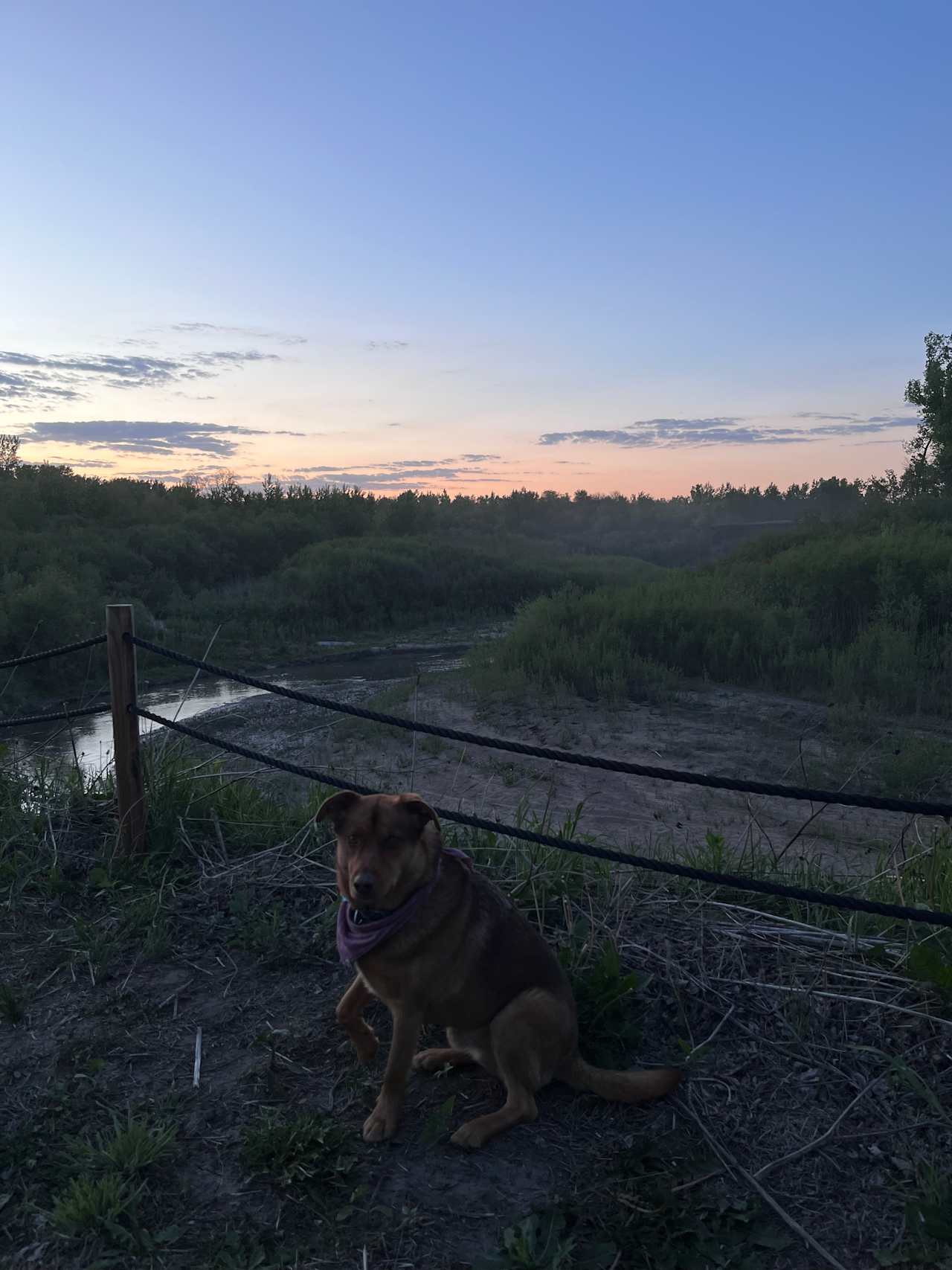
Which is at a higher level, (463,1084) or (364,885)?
(364,885)

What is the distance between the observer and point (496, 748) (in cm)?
472

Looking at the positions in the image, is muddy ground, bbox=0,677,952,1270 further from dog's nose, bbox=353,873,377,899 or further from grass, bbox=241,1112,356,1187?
dog's nose, bbox=353,873,377,899

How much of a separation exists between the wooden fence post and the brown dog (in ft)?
7.05

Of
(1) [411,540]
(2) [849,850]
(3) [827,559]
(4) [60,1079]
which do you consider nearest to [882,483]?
(3) [827,559]

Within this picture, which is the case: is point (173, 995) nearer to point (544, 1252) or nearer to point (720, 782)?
point (544, 1252)

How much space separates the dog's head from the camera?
2822mm

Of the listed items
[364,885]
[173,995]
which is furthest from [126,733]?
[364,885]

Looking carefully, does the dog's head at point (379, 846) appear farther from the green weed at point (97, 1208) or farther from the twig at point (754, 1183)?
the twig at point (754, 1183)

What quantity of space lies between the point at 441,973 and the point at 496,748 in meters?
1.83

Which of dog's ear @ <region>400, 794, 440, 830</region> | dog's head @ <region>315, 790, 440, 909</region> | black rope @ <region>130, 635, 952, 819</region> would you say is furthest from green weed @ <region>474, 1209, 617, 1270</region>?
black rope @ <region>130, 635, 952, 819</region>

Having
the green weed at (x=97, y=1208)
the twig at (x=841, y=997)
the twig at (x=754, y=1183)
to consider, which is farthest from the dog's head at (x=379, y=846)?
the twig at (x=841, y=997)

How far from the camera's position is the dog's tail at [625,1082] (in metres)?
2.95

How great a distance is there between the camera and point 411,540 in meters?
31.8

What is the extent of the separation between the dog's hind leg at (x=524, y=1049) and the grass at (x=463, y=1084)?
9cm
